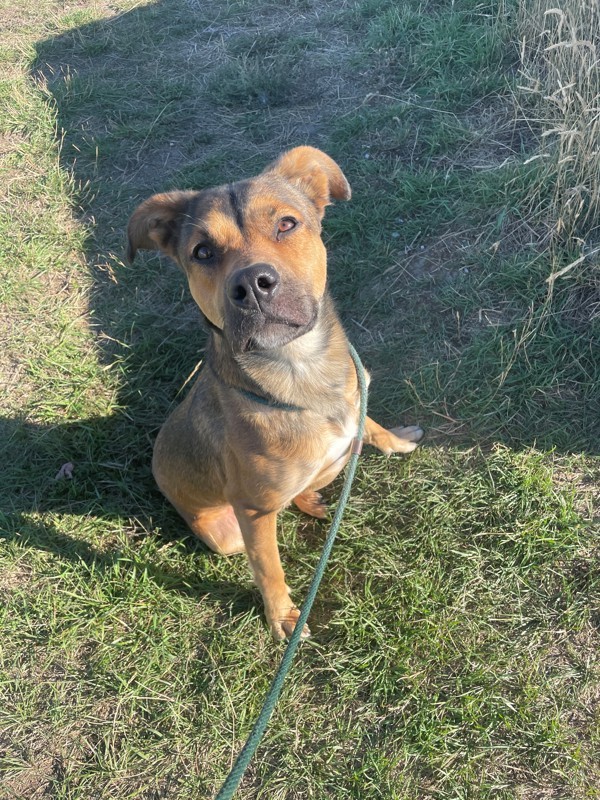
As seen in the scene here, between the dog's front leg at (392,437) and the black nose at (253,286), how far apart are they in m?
1.53

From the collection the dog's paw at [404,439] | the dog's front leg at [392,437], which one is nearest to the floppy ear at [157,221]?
the dog's front leg at [392,437]

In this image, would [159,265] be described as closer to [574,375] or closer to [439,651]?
[574,375]

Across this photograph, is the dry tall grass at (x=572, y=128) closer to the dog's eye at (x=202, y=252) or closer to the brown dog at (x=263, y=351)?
the brown dog at (x=263, y=351)

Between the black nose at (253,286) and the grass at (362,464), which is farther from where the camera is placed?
the grass at (362,464)

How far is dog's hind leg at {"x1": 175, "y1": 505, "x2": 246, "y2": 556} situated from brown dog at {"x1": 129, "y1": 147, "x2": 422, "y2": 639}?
8.5 inches

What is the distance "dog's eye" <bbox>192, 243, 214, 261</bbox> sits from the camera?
2943 millimetres

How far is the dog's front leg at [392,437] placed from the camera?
12.9 ft

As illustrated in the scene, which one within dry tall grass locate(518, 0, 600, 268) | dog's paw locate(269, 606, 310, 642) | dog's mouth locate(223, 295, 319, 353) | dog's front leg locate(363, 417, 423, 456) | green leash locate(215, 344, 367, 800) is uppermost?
dog's mouth locate(223, 295, 319, 353)

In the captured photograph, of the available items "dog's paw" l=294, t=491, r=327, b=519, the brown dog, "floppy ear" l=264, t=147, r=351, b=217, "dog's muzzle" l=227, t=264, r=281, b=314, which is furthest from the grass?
"dog's muzzle" l=227, t=264, r=281, b=314

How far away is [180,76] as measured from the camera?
24.1ft

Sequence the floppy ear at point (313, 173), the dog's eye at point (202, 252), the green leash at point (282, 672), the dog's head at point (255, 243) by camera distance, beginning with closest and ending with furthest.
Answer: the green leash at point (282, 672), the dog's head at point (255, 243), the dog's eye at point (202, 252), the floppy ear at point (313, 173)

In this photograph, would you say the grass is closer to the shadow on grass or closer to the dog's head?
the shadow on grass

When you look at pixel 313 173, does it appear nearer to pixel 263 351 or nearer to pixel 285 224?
pixel 285 224

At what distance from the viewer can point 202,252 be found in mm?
2965
